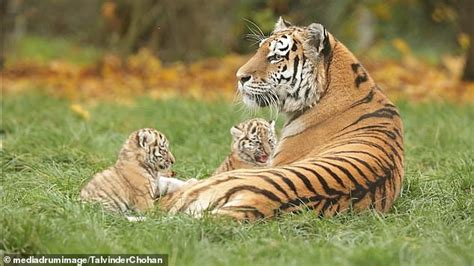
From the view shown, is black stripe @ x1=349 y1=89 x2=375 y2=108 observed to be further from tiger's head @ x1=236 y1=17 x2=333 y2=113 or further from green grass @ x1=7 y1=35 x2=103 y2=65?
green grass @ x1=7 y1=35 x2=103 y2=65

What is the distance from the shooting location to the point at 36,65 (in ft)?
53.7

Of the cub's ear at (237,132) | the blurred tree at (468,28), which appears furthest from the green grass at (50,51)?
the cub's ear at (237,132)

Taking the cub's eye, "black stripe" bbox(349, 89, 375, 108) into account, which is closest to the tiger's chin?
the cub's eye

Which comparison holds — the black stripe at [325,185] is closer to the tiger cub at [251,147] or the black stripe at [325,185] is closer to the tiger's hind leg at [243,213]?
the tiger's hind leg at [243,213]

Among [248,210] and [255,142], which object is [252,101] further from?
[248,210]

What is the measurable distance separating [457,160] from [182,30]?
332 inches

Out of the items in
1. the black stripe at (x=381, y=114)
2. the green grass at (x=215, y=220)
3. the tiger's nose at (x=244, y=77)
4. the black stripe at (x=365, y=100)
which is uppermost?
the tiger's nose at (x=244, y=77)

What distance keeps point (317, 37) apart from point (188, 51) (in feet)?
30.1

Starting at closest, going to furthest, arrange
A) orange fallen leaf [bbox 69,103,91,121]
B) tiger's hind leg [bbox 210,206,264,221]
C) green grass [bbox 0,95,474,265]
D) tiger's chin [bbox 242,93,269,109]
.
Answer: green grass [bbox 0,95,474,265] → tiger's hind leg [bbox 210,206,264,221] → tiger's chin [bbox 242,93,269,109] → orange fallen leaf [bbox 69,103,91,121]

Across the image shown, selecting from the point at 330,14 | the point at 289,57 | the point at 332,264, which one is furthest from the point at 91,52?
the point at 332,264

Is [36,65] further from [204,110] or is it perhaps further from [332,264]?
[332,264]

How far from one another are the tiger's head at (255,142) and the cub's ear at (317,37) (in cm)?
94

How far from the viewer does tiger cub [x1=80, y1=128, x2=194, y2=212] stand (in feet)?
20.0

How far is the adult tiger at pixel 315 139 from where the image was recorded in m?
5.55
